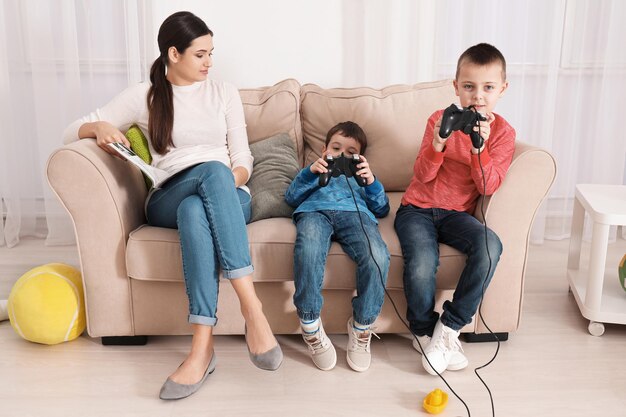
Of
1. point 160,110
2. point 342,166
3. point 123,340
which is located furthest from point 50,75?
point 342,166

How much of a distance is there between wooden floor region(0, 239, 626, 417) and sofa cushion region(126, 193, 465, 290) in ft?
0.88

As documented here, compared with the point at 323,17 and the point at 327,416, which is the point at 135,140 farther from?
the point at 323,17

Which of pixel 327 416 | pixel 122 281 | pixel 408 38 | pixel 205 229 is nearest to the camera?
pixel 327 416

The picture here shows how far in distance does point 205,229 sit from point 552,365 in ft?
3.80

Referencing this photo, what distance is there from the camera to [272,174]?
228 cm

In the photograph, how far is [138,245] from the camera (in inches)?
76.0

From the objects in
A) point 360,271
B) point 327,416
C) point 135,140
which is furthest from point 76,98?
point 327,416

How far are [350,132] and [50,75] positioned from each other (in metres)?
1.59

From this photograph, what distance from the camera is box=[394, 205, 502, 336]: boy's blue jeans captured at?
6.18 feet

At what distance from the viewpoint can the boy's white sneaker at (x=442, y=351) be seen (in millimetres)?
1920

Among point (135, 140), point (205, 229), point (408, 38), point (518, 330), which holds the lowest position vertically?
point (518, 330)

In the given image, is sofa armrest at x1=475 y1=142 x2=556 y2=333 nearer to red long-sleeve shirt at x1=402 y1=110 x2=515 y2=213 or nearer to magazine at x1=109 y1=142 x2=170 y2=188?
red long-sleeve shirt at x1=402 y1=110 x2=515 y2=213

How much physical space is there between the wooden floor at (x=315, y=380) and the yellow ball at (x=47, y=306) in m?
0.06

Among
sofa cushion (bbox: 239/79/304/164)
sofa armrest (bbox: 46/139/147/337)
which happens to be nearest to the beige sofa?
sofa armrest (bbox: 46/139/147/337)
